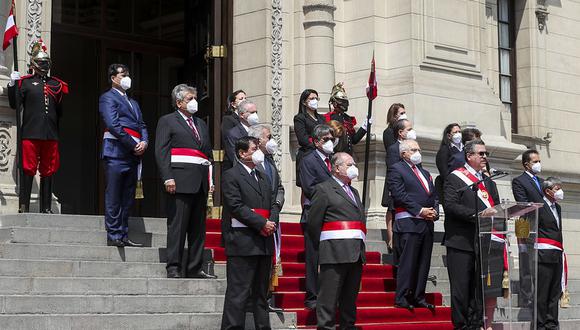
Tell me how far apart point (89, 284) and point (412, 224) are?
4.11 meters

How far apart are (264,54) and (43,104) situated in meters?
4.93

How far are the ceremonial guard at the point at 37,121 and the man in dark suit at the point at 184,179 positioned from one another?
1390mm

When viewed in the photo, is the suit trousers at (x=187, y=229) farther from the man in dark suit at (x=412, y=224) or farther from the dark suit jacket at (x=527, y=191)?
the dark suit jacket at (x=527, y=191)

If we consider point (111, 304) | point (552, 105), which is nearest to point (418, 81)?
point (552, 105)

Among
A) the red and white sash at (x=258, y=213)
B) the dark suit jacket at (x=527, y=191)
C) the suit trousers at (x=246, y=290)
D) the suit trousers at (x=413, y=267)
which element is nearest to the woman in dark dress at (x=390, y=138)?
the suit trousers at (x=413, y=267)

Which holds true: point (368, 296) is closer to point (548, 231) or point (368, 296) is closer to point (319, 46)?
point (548, 231)

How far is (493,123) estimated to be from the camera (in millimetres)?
18234

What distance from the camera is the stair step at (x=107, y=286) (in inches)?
434

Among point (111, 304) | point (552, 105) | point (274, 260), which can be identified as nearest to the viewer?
point (111, 304)

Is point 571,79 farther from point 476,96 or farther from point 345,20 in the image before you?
point 345,20

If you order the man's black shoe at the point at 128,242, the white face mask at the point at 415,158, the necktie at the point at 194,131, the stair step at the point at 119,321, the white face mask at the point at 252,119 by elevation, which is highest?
the white face mask at the point at 252,119

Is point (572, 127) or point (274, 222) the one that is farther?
point (572, 127)

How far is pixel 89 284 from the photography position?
1130 cm

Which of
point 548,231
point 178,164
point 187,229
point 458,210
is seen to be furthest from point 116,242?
point 548,231
